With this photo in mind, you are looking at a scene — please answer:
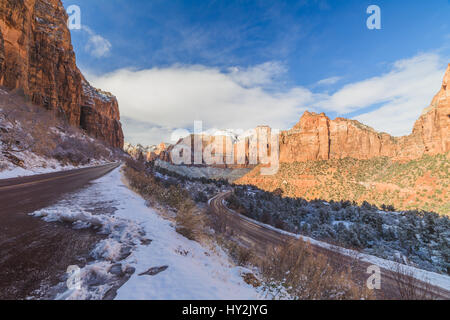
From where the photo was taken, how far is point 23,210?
15.4 feet

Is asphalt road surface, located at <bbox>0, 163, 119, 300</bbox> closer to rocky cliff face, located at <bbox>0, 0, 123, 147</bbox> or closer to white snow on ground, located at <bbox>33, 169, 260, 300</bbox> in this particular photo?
white snow on ground, located at <bbox>33, 169, 260, 300</bbox>

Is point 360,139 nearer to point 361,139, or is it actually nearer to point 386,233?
point 361,139

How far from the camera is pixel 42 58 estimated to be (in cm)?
3956

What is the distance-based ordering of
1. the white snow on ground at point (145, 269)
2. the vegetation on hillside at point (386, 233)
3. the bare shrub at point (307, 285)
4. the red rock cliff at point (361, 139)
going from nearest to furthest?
the white snow on ground at point (145, 269)
the bare shrub at point (307, 285)
the vegetation on hillside at point (386, 233)
the red rock cliff at point (361, 139)

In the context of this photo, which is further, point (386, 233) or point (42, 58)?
point (42, 58)

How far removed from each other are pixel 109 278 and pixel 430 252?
768 inches

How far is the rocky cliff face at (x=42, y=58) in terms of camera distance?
2836 cm

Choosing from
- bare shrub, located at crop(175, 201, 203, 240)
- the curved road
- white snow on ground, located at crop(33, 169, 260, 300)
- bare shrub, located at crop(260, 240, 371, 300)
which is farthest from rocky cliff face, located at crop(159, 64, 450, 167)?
white snow on ground, located at crop(33, 169, 260, 300)

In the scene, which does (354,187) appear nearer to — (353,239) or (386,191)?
(386,191)

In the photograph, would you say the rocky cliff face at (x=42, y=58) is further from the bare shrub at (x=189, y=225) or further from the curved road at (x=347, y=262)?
the curved road at (x=347, y=262)

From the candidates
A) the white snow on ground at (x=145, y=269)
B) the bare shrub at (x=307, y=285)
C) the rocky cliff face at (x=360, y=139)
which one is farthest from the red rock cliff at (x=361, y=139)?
the white snow on ground at (x=145, y=269)

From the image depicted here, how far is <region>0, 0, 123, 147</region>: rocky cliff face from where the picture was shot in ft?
93.0

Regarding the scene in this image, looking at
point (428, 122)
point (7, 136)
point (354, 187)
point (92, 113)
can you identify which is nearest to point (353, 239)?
point (7, 136)

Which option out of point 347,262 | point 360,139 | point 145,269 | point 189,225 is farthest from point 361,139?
point 145,269
